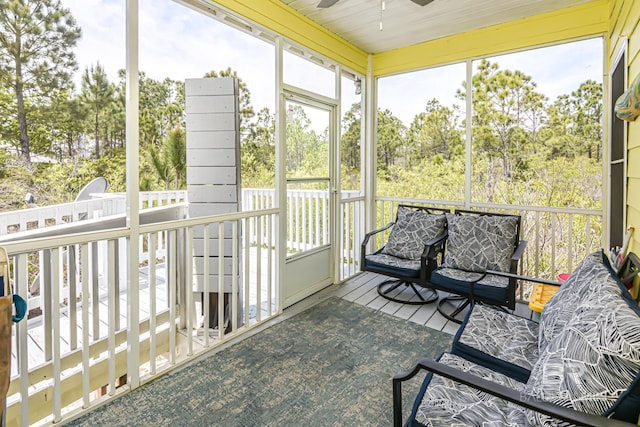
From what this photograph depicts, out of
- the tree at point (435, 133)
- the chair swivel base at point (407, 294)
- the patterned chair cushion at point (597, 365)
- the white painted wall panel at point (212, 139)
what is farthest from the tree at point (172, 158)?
the patterned chair cushion at point (597, 365)

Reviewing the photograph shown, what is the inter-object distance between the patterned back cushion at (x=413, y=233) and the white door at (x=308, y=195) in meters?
0.71

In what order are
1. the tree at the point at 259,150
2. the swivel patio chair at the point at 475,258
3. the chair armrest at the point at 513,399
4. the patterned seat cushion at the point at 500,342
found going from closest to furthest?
the chair armrest at the point at 513,399 → the patterned seat cushion at the point at 500,342 → the swivel patio chair at the point at 475,258 → the tree at the point at 259,150

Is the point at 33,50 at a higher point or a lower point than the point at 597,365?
higher

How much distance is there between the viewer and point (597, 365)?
1.08 m

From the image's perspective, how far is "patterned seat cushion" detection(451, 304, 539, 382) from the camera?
1660mm

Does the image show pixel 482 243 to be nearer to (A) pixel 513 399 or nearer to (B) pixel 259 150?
(A) pixel 513 399

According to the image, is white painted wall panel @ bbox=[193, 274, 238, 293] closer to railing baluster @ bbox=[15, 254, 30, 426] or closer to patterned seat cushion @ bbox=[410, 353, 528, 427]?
railing baluster @ bbox=[15, 254, 30, 426]

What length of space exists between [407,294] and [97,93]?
3242 mm

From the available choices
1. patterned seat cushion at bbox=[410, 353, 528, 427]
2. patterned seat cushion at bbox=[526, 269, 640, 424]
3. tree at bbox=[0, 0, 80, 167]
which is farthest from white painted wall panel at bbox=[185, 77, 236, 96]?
patterned seat cushion at bbox=[526, 269, 640, 424]

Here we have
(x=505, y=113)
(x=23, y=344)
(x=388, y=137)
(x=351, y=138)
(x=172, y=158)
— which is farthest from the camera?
(x=388, y=137)

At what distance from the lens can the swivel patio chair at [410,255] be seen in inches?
131

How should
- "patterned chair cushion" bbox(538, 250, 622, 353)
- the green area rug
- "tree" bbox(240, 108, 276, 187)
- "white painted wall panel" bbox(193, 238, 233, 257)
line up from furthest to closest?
1. "tree" bbox(240, 108, 276, 187)
2. "white painted wall panel" bbox(193, 238, 233, 257)
3. the green area rug
4. "patterned chair cushion" bbox(538, 250, 622, 353)

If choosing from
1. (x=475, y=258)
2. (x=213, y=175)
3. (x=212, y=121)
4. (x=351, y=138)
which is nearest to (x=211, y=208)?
(x=213, y=175)

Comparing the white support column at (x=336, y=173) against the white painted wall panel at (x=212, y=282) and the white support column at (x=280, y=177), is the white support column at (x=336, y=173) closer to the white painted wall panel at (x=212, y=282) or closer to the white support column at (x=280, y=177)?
the white support column at (x=280, y=177)
